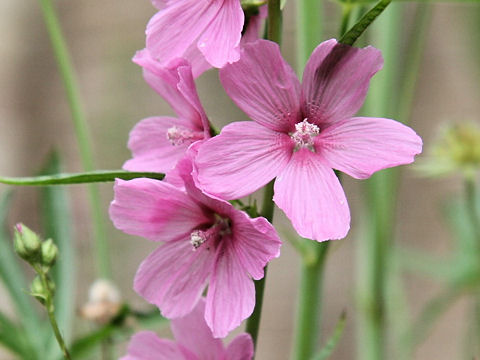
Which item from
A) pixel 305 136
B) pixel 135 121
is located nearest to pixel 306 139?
pixel 305 136

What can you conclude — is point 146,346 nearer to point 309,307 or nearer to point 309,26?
point 309,307

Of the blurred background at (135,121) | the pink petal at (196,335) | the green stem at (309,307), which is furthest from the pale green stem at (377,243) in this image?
the blurred background at (135,121)

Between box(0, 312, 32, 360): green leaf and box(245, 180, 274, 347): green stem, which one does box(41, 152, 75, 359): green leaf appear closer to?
box(0, 312, 32, 360): green leaf

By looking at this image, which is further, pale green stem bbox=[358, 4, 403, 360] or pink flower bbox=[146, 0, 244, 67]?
pale green stem bbox=[358, 4, 403, 360]

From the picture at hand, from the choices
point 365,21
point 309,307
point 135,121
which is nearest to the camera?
point 365,21

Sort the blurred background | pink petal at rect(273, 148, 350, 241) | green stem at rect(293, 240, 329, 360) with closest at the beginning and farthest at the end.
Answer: pink petal at rect(273, 148, 350, 241), green stem at rect(293, 240, 329, 360), the blurred background

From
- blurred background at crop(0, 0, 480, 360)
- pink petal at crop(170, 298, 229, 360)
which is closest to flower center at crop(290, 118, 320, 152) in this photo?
pink petal at crop(170, 298, 229, 360)
